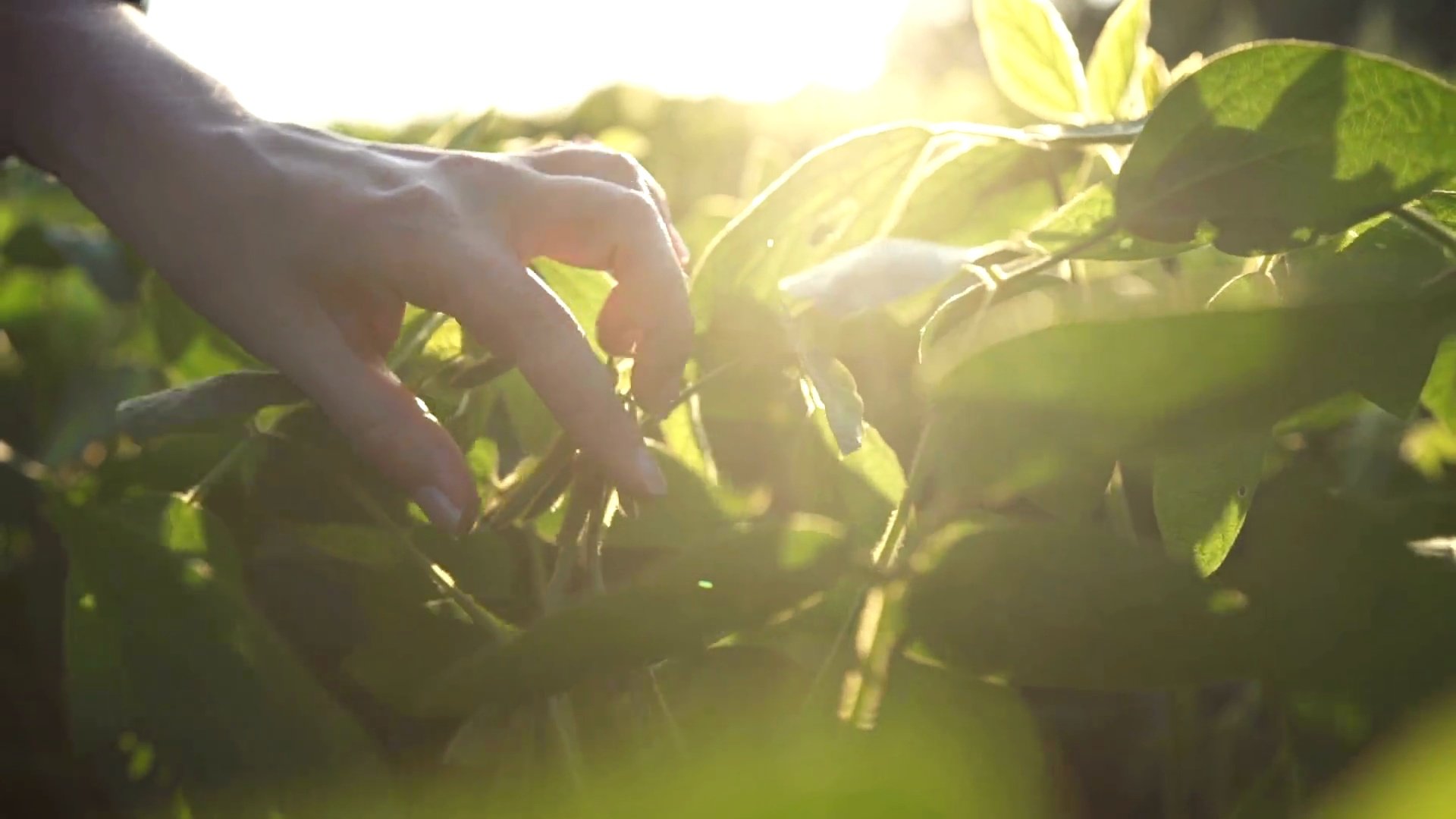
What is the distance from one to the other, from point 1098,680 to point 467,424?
48cm

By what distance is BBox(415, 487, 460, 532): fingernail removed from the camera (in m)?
0.67

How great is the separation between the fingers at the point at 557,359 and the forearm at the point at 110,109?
25 cm

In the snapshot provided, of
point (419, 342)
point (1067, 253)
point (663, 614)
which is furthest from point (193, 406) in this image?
point (1067, 253)

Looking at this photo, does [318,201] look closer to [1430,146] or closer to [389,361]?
[389,361]

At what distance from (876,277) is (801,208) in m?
0.15

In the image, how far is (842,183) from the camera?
657mm

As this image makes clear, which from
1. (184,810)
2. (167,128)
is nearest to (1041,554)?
(184,810)

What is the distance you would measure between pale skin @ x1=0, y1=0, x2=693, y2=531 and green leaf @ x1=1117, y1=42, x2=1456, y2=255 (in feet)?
0.87

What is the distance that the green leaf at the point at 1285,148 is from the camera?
478mm

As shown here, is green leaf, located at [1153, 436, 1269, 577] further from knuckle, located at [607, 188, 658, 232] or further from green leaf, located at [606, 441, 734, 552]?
knuckle, located at [607, 188, 658, 232]

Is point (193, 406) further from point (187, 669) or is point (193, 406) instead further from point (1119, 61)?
point (1119, 61)

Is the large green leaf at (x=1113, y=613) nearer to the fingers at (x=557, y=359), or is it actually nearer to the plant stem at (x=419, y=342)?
the fingers at (x=557, y=359)

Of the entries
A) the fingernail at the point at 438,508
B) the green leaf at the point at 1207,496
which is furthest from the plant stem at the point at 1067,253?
the fingernail at the point at 438,508

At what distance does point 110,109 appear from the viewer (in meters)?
0.90
